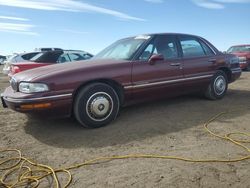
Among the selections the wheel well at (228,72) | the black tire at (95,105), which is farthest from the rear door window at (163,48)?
the wheel well at (228,72)

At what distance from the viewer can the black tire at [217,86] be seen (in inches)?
283

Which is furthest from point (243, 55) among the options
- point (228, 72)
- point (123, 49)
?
point (123, 49)

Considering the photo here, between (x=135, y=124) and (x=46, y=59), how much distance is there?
684cm

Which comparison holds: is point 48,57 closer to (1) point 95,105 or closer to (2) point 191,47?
(2) point 191,47

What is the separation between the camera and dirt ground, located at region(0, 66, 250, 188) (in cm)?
330

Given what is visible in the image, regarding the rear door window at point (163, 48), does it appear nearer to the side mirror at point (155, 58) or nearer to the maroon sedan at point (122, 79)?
the maroon sedan at point (122, 79)

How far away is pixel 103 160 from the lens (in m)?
3.83

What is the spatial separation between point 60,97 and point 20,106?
597 millimetres

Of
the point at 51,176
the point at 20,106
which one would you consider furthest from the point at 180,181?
the point at 20,106

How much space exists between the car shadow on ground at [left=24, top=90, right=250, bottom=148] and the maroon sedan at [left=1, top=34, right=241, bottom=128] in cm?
28

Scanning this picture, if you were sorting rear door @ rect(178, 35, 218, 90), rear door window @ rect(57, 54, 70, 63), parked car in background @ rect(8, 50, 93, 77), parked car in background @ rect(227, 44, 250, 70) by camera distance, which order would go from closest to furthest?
rear door @ rect(178, 35, 218, 90) < parked car in background @ rect(8, 50, 93, 77) < rear door window @ rect(57, 54, 70, 63) < parked car in background @ rect(227, 44, 250, 70)

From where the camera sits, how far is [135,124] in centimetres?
532

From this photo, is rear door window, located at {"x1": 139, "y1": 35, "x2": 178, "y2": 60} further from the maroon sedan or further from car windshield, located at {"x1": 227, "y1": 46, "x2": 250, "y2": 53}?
car windshield, located at {"x1": 227, "y1": 46, "x2": 250, "y2": 53}

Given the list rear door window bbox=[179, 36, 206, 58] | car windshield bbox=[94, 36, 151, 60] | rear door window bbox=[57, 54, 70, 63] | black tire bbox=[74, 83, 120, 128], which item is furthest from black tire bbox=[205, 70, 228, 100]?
rear door window bbox=[57, 54, 70, 63]
